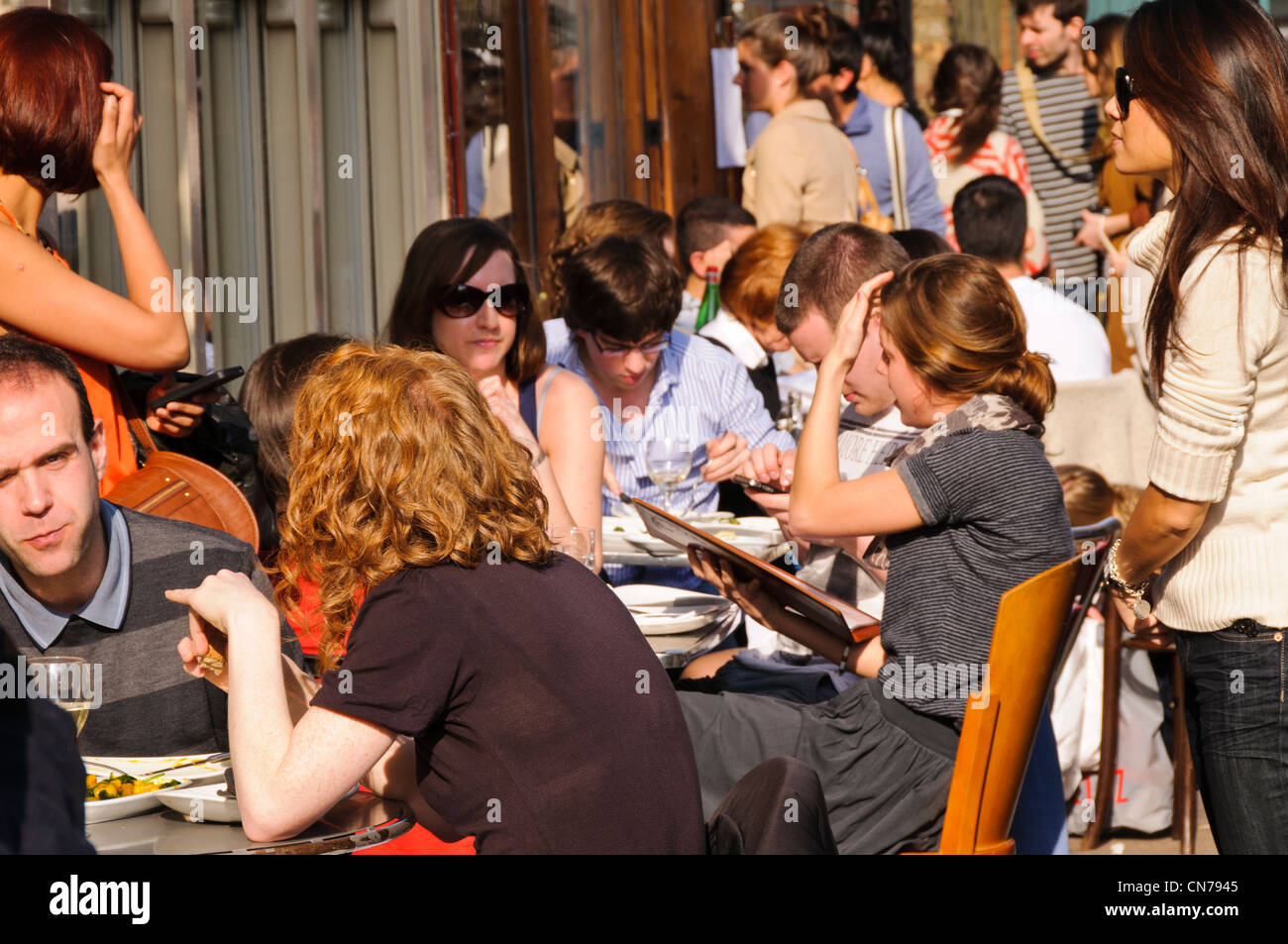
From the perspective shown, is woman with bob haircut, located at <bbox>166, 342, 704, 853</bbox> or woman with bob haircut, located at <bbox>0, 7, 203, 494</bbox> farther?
woman with bob haircut, located at <bbox>0, 7, 203, 494</bbox>

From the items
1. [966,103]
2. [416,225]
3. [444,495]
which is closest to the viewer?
[444,495]

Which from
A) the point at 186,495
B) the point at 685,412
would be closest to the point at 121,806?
the point at 186,495

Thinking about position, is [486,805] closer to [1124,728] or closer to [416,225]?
[1124,728]

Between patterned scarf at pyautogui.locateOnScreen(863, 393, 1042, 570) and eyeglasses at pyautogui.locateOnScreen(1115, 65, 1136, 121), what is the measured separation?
24.0 inches

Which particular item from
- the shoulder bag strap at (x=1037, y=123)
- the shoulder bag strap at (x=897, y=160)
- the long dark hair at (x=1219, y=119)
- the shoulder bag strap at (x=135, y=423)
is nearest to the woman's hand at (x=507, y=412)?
the shoulder bag strap at (x=135, y=423)

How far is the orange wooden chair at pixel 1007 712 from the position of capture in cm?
229

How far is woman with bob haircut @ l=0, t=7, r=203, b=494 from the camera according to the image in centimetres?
283

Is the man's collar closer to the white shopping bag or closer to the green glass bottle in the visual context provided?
the white shopping bag

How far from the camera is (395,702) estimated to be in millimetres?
1846

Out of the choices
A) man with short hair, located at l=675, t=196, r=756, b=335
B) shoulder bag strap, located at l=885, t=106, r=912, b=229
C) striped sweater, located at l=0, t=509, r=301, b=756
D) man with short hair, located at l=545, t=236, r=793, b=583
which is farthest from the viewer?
shoulder bag strap, located at l=885, t=106, r=912, b=229

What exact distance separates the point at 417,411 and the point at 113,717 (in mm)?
827

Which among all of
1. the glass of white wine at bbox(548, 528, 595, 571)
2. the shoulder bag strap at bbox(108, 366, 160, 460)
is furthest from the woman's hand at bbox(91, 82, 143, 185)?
the glass of white wine at bbox(548, 528, 595, 571)

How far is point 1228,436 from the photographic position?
2.26 meters

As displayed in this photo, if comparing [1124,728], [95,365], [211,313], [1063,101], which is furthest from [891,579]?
[1063,101]
